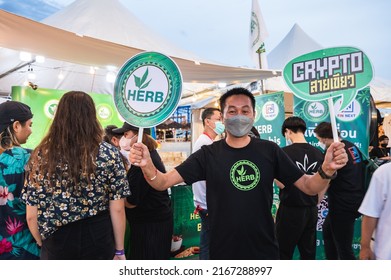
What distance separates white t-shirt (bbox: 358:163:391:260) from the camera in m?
1.39

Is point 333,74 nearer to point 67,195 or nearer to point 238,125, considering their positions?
point 238,125

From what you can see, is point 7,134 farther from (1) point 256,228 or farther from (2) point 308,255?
(2) point 308,255

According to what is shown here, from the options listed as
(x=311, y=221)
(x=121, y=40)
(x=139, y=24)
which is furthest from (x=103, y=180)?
(x=139, y=24)

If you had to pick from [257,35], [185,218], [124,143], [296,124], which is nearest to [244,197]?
[296,124]

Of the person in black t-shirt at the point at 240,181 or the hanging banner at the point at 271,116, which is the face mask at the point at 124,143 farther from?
the hanging banner at the point at 271,116

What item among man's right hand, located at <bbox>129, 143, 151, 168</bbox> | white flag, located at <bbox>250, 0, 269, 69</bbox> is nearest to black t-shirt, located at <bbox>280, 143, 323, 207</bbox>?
man's right hand, located at <bbox>129, 143, 151, 168</bbox>

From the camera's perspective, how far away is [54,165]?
144 cm

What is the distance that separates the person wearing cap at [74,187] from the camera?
146 cm

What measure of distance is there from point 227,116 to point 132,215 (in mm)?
1007

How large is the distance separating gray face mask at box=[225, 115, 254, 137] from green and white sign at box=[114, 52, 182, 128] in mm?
281

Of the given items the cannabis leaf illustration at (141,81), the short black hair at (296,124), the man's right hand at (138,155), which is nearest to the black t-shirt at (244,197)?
the man's right hand at (138,155)

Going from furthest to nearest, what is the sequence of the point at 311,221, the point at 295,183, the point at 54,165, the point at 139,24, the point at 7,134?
the point at 139,24, the point at 311,221, the point at 7,134, the point at 295,183, the point at 54,165

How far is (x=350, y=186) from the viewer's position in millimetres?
2764

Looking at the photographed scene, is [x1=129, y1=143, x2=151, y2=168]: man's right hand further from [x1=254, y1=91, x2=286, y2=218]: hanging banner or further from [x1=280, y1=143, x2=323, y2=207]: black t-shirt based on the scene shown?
[x1=254, y1=91, x2=286, y2=218]: hanging banner
